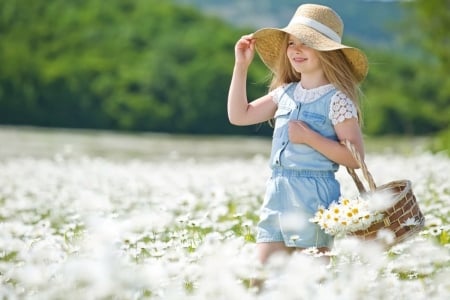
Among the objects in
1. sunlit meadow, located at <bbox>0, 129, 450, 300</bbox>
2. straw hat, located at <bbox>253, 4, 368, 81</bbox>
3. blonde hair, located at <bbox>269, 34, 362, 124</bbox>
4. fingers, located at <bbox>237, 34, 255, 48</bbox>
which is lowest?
sunlit meadow, located at <bbox>0, 129, 450, 300</bbox>

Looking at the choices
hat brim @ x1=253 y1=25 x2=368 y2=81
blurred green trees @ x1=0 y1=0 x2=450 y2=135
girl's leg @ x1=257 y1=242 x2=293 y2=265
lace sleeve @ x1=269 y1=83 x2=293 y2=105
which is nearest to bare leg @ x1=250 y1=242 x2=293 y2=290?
girl's leg @ x1=257 y1=242 x2=293 y2=265

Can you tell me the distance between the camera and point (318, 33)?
4707 millimetres

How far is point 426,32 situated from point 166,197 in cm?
1661

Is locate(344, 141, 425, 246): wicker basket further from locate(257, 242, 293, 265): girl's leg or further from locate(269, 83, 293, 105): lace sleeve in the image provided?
locate(269, 83, 293, 105): lace sleeve

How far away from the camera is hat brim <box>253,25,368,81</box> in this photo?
4637 mm

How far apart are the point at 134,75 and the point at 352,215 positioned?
Result: 214 feet

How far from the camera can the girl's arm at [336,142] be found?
4.61 meters

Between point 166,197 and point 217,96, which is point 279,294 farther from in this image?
point 217,96

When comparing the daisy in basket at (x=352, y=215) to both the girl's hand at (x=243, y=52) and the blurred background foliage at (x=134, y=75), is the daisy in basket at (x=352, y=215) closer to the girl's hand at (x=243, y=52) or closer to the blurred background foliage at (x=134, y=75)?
→ the girl's hand at (x=243, y=52)

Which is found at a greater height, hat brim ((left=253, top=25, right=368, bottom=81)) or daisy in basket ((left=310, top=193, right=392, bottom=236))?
hat brim ((left=253, top=25, right=368, bottom=81))

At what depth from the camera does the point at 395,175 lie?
9992 mm

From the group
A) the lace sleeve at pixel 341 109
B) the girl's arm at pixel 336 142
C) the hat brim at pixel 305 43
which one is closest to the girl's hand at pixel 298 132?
the girl's arm at pixel 336 142

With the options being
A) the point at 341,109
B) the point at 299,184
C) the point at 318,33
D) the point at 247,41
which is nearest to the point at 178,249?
the point at 299,184

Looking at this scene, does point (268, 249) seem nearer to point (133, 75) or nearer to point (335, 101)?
point (335, 101)
